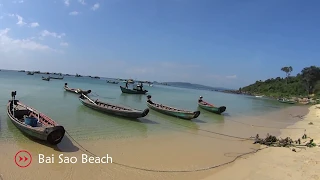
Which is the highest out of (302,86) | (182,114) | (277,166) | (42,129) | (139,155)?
(302,86)

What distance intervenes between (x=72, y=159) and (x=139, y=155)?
2870 mm

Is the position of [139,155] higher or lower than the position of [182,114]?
lower

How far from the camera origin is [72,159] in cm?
938

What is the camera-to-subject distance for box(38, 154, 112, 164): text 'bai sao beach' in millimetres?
9023

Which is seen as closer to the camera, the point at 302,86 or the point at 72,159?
the point at 72,159

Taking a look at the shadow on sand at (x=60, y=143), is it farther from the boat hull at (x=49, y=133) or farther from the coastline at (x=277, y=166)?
the coastline at (x=277, y=166)

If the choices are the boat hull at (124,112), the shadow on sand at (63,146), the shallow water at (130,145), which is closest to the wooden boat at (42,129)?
the shadow on sand at (63,146)

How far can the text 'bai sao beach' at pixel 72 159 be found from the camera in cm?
902

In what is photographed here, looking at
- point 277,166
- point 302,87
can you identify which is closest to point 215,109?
point 277,166

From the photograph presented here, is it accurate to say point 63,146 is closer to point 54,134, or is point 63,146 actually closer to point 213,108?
point 54,134

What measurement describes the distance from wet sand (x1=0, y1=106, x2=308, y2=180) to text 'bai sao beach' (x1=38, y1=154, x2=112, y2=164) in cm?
15

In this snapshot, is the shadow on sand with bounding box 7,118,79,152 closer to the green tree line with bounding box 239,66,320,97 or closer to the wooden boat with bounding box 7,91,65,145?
the wooden boat with bounding box 7,91,65,145

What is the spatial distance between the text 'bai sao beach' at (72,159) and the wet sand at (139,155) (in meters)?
0.15

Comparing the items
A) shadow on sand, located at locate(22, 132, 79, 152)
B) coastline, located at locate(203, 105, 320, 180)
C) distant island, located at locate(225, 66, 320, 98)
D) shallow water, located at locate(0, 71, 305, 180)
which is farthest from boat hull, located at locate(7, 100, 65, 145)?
distant island, located at locate(225, 66, 320, 98)
